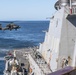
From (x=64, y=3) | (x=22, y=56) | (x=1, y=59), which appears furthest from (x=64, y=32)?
(x=1, y=59)

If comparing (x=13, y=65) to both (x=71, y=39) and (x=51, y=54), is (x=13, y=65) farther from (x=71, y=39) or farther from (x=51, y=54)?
(x=71, y=39)

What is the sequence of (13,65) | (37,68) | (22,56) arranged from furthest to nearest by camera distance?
(22,56) → (13,65) → (37,68)

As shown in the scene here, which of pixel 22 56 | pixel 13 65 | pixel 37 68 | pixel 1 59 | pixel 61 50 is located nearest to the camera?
pixel 61 50

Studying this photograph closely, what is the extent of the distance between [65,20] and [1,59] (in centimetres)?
3853

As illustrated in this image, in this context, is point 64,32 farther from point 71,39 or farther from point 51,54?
point 51,54

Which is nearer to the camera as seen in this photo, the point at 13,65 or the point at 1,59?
the point at 13,65

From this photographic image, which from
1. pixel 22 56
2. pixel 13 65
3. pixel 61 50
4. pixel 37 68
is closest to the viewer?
pixel 61 50

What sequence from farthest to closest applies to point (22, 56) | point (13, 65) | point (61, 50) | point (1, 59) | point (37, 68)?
1. point (1, 59)
2. point (22, 56)
3. point (13, 65)
4. point (37, 68)
5. point (61, 50)

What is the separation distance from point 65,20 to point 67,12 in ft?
2.59

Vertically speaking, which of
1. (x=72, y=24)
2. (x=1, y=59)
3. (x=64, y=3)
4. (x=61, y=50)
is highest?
(x=64, y=3)

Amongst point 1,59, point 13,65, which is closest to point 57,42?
point 13,65

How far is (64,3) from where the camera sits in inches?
1369

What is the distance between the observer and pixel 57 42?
29531 mm

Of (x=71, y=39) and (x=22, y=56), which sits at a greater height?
(x=71, y=39)
